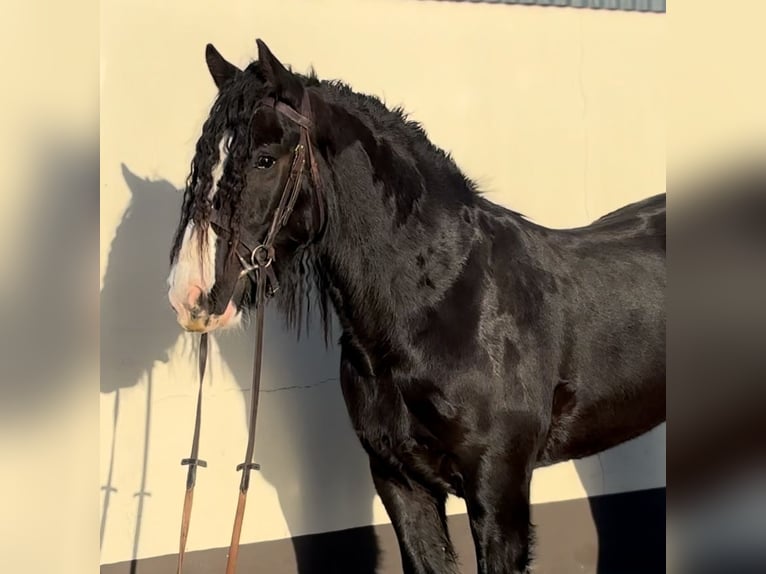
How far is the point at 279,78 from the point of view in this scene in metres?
2.25

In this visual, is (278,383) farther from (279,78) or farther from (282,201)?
(279,78)

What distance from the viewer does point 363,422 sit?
248cm

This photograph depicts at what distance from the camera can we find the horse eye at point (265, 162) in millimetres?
2207

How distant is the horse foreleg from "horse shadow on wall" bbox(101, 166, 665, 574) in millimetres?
898

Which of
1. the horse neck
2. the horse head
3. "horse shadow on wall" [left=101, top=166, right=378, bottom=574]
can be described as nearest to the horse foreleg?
the horse neck

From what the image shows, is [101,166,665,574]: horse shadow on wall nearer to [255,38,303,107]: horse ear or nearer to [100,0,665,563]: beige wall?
[100,0,665,563]: beige wall

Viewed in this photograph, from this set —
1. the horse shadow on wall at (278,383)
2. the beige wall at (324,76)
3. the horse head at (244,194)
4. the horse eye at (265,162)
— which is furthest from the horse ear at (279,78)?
the horse shadow on wall at (278,383)

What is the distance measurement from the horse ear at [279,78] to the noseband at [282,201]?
2 centimetres

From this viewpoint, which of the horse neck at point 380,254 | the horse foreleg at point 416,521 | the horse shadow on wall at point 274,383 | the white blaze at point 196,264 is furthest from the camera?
the horse shadow on wall at point 274,383

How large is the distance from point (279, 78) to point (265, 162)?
8.3 inches

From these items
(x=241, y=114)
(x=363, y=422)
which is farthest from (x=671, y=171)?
(x=363, y=422)

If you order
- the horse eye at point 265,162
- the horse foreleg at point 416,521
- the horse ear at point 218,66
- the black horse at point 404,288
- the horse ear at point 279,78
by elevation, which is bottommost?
the horse foreleg at point 416,521

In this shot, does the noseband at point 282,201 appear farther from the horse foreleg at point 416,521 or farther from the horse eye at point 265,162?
the horse foreleg at point 416,521

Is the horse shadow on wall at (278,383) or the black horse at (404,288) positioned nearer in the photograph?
the black horse at (404,288)
